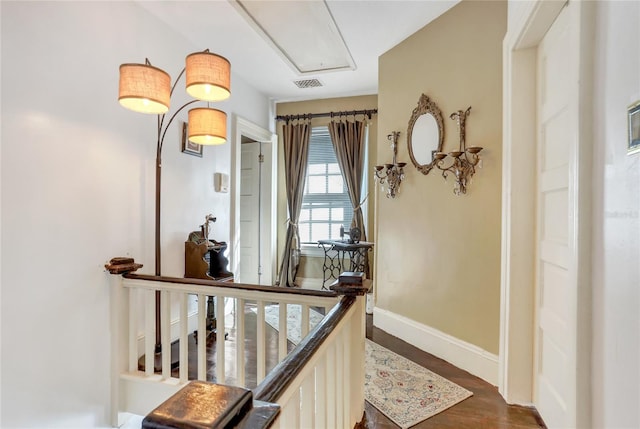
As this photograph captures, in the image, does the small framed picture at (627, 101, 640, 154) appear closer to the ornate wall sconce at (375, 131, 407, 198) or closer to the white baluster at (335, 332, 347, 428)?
the white baluster at (335, 332, 347, 428)

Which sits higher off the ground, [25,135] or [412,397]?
[25,135]

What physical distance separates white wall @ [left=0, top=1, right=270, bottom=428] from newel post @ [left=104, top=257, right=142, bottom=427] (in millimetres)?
70

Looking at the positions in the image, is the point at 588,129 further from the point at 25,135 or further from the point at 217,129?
the point at 25,135

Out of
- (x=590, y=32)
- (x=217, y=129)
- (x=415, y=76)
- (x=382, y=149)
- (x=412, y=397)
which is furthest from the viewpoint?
(x=382, y=149)

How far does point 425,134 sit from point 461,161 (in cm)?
48

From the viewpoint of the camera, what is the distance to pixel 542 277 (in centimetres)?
182

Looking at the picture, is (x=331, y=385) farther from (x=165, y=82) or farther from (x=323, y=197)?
(x=323, y=197)

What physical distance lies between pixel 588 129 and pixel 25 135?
2.54 meters

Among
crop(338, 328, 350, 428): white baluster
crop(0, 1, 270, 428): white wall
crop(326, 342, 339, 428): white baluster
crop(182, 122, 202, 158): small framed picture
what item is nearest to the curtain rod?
crop(182, 122, 202, 158): small framed picture

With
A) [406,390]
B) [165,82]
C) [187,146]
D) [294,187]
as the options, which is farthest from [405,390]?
[294,187]

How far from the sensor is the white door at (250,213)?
15.6ft

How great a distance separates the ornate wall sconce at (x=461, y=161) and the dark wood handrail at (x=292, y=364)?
1.62 metres

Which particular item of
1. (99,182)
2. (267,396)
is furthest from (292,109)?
(267,396)

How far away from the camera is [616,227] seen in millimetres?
Answer: 892
